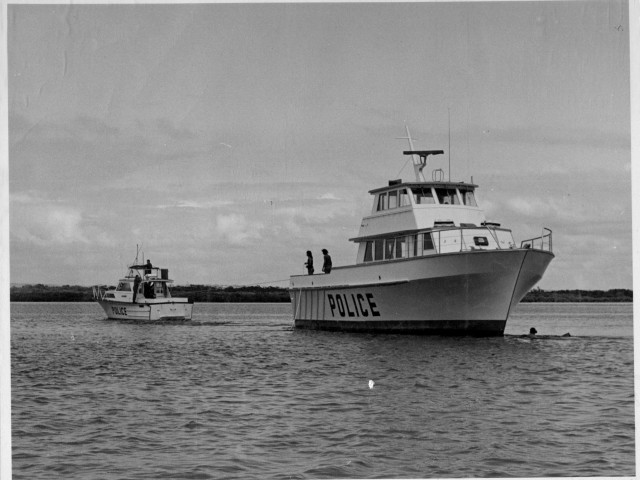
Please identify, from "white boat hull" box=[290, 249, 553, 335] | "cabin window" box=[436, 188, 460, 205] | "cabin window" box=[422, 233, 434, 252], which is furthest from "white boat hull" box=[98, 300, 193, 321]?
"cabin window" box=[422, 233, 434, 252]

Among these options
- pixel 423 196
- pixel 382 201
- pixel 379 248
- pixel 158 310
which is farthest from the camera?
pixel 158 310

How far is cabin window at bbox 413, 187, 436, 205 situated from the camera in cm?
2759

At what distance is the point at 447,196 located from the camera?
27781 millimetres

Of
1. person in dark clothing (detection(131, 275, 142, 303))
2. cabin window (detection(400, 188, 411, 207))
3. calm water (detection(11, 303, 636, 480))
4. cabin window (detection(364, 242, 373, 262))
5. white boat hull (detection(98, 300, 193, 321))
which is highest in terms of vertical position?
cabin window (detection(400, 188, 411, 207))

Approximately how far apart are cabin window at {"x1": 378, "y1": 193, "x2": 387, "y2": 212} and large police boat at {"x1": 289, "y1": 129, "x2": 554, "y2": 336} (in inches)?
1.3

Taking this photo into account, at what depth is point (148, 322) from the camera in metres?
41.0

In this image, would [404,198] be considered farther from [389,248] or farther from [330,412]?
[330,412]

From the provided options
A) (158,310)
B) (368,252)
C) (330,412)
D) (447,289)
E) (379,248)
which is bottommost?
(330,412)

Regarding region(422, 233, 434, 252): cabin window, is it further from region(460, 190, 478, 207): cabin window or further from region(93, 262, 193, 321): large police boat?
region(93, 262, 193, 321): large police boat

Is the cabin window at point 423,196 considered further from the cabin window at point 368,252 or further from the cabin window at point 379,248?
the cabin window at point 368,252

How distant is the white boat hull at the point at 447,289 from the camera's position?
2433 centimetres

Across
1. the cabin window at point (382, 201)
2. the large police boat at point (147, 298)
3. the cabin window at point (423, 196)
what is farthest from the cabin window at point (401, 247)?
the large police boat at point (147, 298)

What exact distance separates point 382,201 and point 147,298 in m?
17.5

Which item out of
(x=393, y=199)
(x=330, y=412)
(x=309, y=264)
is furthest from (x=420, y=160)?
(x=330, y=412)
